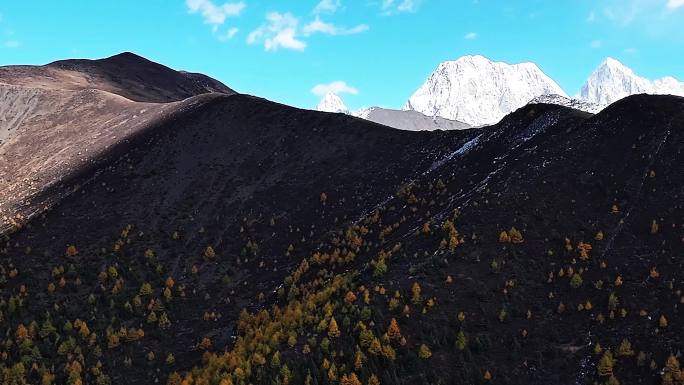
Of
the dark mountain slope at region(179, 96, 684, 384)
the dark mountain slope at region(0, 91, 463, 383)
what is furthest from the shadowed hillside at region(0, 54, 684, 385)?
the dark mountain slope at region(0, 91, 463, 383)

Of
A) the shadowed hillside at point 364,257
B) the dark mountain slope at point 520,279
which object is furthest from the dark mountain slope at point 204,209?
the dark mountain slope at point 520,279

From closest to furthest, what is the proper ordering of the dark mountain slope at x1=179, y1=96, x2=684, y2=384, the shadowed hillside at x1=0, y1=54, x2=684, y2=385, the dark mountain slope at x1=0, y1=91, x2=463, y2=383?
the dark mountain slope at x1=179, y1=96, x2=684, y2=384, the shadowed hillside at x1=0, y1=54, x2=684, y2=385, the dark mountain slope at x1=0, y1=91, x2=463, y2=383

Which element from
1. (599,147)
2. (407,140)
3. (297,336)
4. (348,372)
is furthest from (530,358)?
(407,140)

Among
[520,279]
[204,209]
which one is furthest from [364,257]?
[204,209]

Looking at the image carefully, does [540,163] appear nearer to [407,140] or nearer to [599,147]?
[599,147]

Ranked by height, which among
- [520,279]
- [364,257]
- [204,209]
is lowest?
[364,257]

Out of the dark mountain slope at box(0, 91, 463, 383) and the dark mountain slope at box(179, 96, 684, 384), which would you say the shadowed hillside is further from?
the dark mountain slope at box(0, 91, 463, 383)

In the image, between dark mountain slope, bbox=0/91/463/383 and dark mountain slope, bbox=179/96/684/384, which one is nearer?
dark mountain slope, bbox=179/96/684/384

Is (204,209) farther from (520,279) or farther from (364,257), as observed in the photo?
(520,279)

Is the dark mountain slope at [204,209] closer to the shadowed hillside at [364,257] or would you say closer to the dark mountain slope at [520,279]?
the shadowed hillside at [364,257]

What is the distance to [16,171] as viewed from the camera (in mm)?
126250

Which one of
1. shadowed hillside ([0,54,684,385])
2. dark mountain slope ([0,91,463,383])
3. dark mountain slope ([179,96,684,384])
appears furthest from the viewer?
dark mountain slope ([0,91,463,383])

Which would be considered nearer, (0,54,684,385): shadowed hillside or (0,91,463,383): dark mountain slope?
(0,54,684,385): shadowed hillside

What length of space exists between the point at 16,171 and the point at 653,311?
130 m
